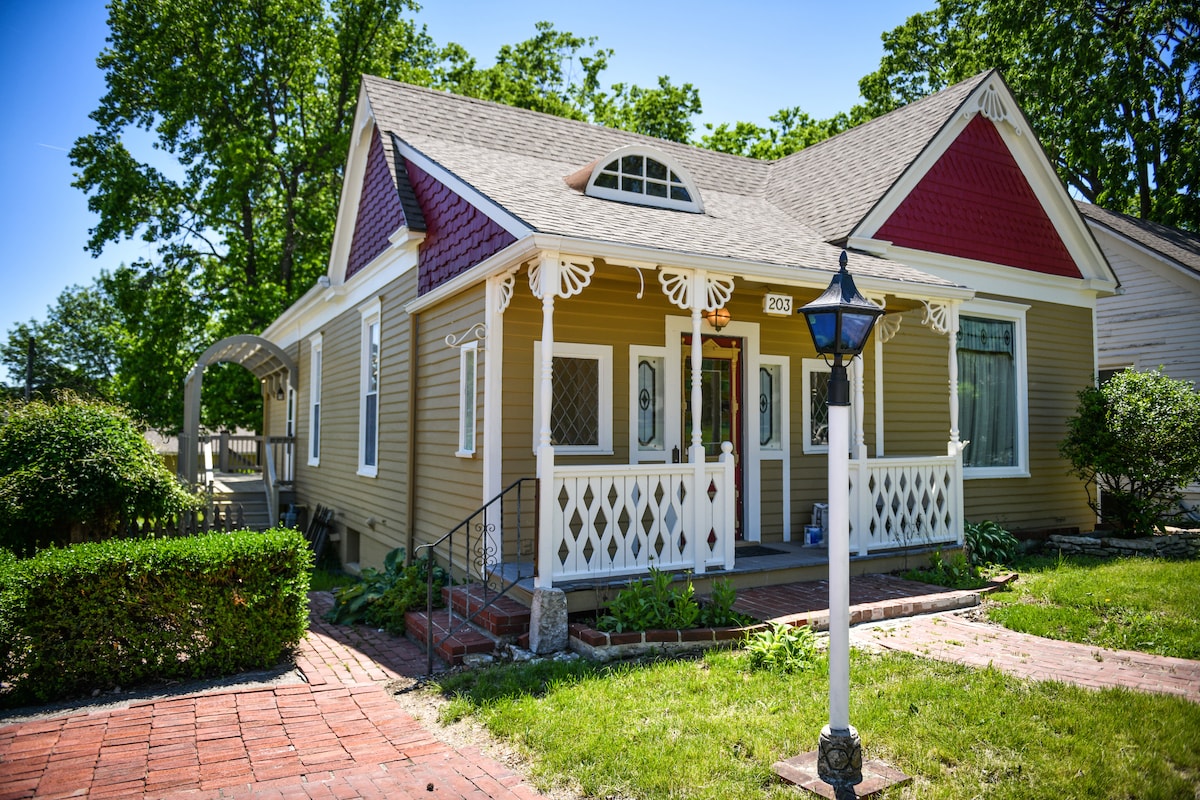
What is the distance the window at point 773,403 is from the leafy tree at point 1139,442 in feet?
15.6

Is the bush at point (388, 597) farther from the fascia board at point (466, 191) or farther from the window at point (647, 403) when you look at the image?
the fascia board at point (466, 191)

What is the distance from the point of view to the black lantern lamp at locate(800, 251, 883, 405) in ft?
13.5

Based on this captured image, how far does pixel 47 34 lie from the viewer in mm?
6578

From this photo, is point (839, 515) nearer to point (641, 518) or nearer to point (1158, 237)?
point (641, 518)

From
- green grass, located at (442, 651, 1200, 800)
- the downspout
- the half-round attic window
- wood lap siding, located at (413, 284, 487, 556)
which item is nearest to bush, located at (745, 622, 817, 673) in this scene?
green grass, located at (442, 651, 1200, 800)

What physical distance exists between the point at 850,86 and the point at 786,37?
16.6 m

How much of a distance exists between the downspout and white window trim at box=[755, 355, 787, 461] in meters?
4.31

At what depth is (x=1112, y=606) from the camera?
7.17 meters

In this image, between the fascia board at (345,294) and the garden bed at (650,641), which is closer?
the garden bed at (650,641)

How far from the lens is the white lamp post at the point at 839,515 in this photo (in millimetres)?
3842

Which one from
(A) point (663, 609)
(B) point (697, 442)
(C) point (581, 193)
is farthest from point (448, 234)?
(A) point (663, 609)

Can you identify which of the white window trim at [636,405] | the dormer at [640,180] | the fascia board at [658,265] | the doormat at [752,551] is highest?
the dormer at [640,180]

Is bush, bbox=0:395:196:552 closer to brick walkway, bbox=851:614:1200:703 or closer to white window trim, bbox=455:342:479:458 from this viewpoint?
white window trim, bbox=455:342:479:458

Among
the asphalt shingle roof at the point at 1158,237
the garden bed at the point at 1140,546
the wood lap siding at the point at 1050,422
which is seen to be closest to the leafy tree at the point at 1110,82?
the asphalt shingle roof at the point at 1158,237
